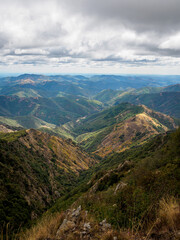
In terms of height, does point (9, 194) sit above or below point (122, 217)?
below

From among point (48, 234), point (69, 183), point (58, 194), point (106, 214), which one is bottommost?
point (69, 183)

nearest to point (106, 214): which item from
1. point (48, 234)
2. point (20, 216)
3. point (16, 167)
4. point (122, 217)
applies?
point (122, 217)

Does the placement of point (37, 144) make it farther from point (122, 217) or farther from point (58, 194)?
point (122, 217)

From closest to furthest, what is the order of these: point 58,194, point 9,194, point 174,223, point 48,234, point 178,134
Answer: point 174,223
point 48,234
point 178,134
point 9,194
point 58,194

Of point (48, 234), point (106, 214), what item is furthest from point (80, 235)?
point (106, 214)

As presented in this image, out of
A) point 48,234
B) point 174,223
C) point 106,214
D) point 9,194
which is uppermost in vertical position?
point 174,223

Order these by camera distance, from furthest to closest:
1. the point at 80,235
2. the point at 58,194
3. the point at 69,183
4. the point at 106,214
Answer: the point at 69,183 < the point at 58,194 < the point at 106,214 < the point at 80,235

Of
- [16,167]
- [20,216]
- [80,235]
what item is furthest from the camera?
[16,167]

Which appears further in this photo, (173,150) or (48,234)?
(173,150)

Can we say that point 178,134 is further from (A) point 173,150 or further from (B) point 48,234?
(B) point 48,234
